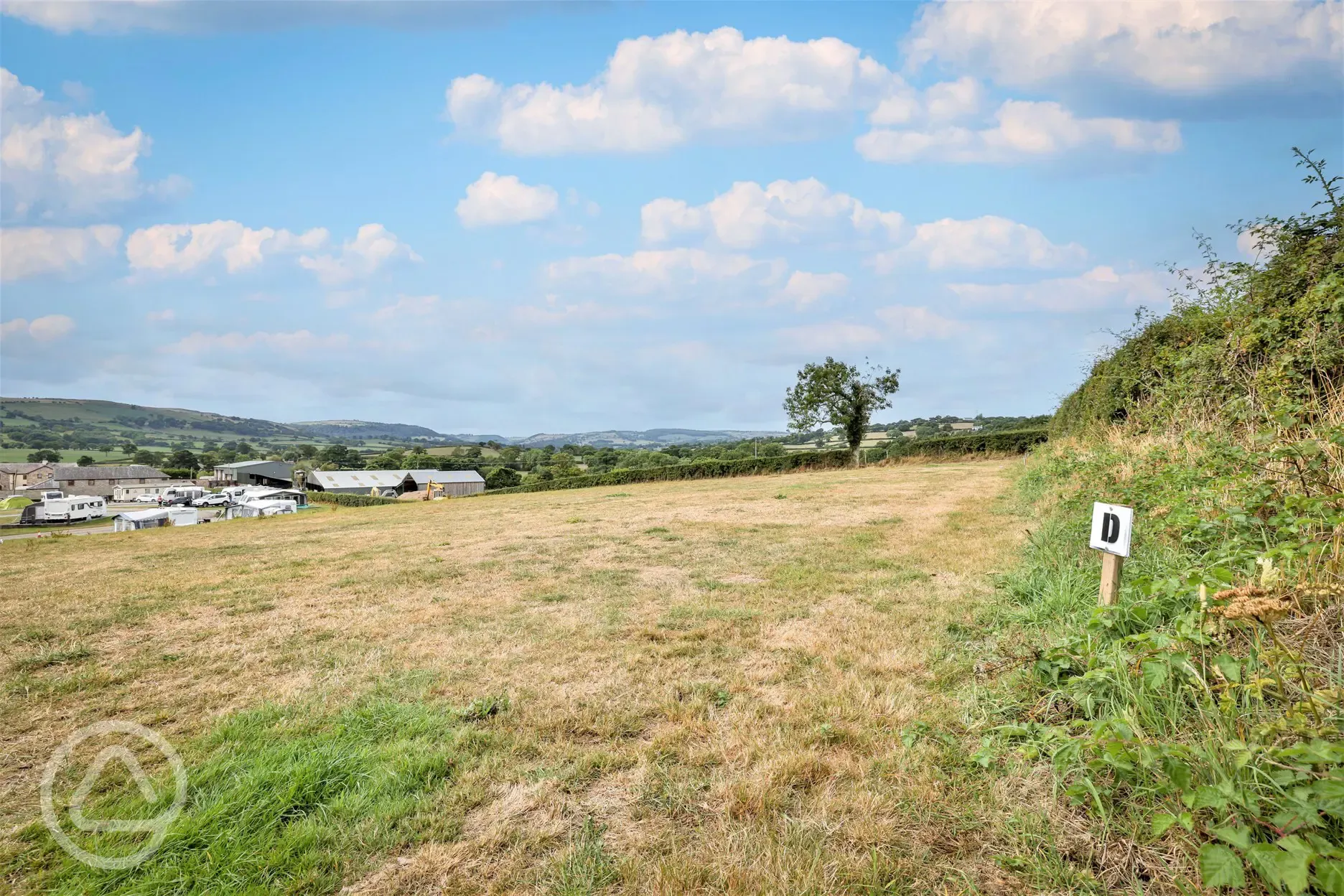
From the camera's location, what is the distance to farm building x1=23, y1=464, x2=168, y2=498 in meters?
85.3

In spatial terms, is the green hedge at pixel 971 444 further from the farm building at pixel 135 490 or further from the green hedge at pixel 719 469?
the farm building at pixel 135 490

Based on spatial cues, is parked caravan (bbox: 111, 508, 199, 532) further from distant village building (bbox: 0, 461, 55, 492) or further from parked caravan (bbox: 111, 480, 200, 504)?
distant village building (bbox: 0, 461, 55, 492)

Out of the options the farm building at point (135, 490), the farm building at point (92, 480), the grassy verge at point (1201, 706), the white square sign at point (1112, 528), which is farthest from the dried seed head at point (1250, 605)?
the farm building at point (92, 480)

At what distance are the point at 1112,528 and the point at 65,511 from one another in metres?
71.8

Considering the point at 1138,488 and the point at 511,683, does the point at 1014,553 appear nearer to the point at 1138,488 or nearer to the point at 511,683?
the point at 1138,488

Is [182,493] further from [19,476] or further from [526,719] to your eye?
[526,719]

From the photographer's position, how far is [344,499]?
58469 millimetres

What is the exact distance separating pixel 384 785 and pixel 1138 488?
7.14m

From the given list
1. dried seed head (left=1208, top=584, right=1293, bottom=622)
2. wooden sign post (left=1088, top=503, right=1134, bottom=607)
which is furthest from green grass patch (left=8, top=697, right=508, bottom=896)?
wooden sign post (left=1088, top=503, right=1134, bottom=607)

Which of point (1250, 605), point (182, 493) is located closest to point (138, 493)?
point (182, 493)

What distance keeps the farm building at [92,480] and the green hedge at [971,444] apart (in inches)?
4282

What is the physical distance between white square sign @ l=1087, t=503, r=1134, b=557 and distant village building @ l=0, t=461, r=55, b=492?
130 meters

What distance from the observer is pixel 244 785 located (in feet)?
8.90

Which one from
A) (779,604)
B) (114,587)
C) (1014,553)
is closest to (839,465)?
(1014,553)
